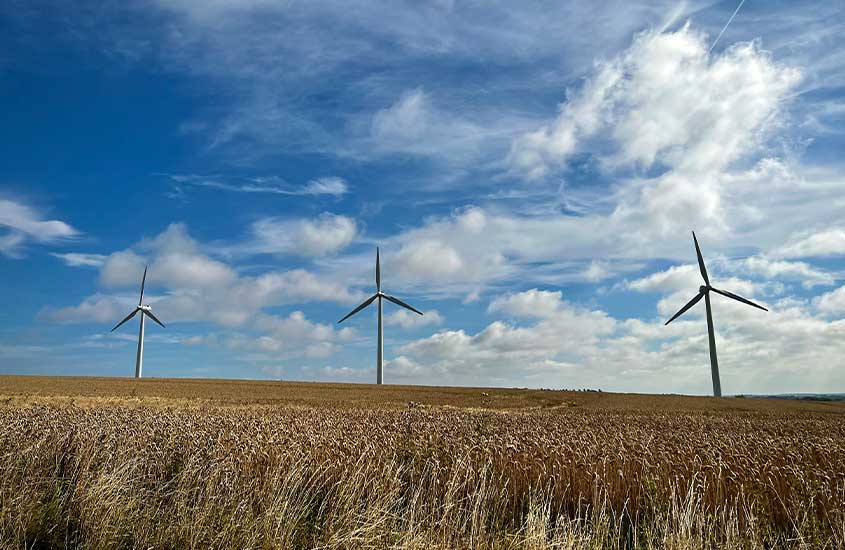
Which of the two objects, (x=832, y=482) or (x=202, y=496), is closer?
(x=202, y=496)

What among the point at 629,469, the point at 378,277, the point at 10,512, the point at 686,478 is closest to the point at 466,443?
the point at 629,469

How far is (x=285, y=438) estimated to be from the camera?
619 inches

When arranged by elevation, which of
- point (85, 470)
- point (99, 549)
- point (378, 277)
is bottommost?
point (99, 549)

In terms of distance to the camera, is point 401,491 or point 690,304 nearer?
point 401,491

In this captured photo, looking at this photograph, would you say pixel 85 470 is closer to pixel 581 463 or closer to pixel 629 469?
pixel 581 463

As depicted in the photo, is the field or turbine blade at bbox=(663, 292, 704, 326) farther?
turbine blade at bbox=(663, 292, 704, 326)

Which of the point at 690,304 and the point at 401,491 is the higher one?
the point at 690,304

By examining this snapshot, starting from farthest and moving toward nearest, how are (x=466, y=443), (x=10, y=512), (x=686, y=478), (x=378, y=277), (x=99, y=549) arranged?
(x=378, y=277)
(x=466, y=443)
(x=686, y=478)
(x=10, y=512)
(x=99, y=549)

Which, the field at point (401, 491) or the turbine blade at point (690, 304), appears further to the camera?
the turbine blade at point (690, 304)

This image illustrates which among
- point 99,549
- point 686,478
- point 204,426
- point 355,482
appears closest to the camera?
point 99,549

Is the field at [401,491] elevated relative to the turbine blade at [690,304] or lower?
lower

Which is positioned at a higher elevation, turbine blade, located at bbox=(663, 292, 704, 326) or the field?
turbine blade, located at bbox=(663, 292, 704, 326)

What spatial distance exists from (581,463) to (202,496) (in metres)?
7.74

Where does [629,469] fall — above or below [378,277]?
below
